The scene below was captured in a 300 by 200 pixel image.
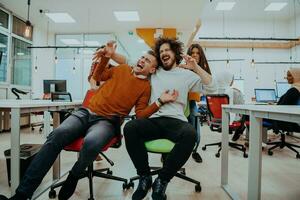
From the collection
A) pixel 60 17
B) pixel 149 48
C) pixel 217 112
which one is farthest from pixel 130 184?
pixel 60 17

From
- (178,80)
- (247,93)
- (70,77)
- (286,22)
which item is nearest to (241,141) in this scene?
(178,80)

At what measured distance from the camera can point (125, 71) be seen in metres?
2.06

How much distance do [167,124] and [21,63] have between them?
672 cm

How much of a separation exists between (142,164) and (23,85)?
6.55 metres

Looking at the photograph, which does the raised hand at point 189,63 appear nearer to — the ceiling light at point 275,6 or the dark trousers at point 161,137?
the dark trousers at point 161,137

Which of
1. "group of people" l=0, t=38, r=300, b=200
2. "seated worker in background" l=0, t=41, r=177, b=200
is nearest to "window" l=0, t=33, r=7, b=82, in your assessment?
"group of people" l=0, t=38, r=300, b=200

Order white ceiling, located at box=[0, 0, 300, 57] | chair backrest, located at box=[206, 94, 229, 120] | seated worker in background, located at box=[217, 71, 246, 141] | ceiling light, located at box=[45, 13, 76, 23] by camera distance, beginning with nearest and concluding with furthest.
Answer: chair backrest, located at box=[206, 94, 229, 120] < seated worker in background, located at box=[217, 71, 246, 141] < white ceiling, located at box=[0, 0, 300, 57] < ceiling light, located at box=[45, 13, 76, 23]

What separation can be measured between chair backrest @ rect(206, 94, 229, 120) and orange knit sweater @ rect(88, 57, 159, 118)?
1.74m

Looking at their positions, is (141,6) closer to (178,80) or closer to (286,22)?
(178,80)

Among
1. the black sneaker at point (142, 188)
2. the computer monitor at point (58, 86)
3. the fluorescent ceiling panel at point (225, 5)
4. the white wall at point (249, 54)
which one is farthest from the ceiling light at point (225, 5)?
the black sneaker at point (142, 188)

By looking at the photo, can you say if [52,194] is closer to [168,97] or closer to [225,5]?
[168,97]

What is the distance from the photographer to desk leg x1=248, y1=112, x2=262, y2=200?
61.5 inches

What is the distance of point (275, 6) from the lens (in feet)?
25.5

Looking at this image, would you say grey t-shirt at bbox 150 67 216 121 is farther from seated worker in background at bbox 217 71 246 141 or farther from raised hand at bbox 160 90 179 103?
seated worker in background at bbox 217 71 246 141
